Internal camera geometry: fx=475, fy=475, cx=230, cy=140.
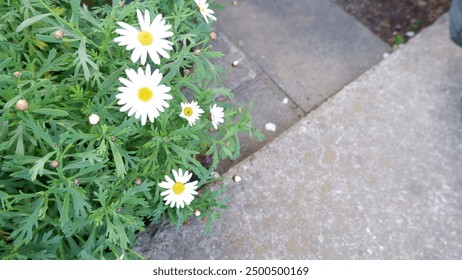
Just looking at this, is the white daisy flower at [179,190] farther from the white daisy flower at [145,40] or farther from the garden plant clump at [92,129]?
the white daisy flower at [145,40]

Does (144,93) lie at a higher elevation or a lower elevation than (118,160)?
higher

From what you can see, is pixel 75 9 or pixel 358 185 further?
pixel 358 185

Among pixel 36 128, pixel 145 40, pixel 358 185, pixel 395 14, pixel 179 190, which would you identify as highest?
pixel 145 40

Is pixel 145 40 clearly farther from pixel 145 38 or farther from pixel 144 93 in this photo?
pixel 144 93

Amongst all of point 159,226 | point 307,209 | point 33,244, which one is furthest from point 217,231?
point 33,244

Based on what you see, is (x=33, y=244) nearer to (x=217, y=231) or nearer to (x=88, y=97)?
(x=88, y=97)

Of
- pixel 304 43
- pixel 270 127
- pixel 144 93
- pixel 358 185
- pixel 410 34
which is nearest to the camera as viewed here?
pixel 144 93

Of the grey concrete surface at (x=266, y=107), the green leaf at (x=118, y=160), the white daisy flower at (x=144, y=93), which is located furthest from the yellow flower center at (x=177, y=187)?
the grey concrete surface at (x=266, y=107)

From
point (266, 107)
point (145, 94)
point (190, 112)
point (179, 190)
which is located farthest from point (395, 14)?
point (145, 94)
